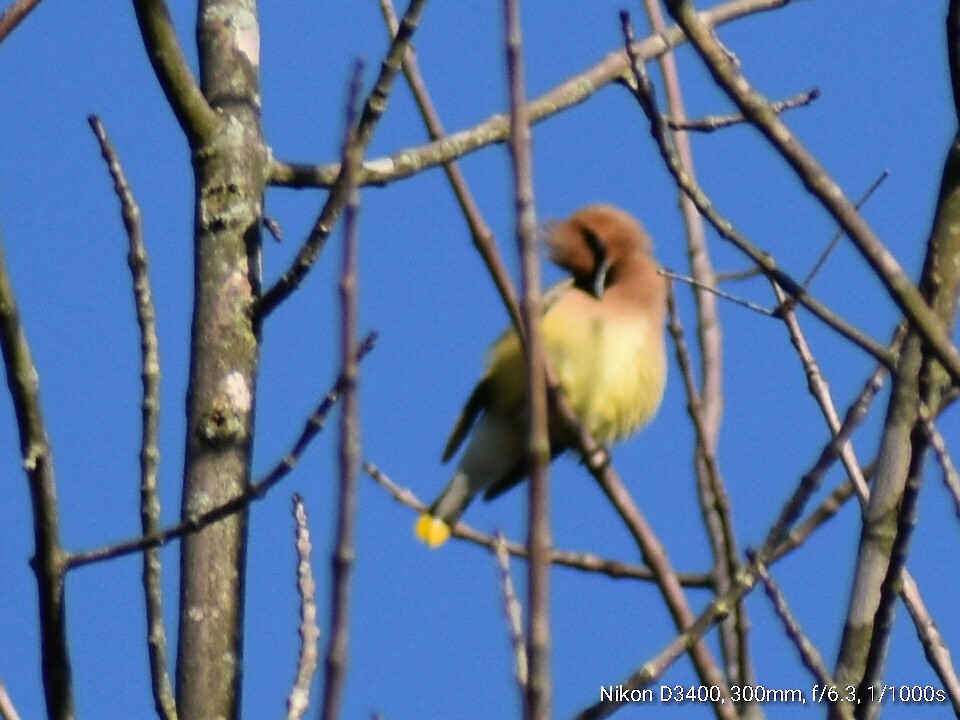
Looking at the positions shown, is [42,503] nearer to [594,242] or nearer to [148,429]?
[148,429]

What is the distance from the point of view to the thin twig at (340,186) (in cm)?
286

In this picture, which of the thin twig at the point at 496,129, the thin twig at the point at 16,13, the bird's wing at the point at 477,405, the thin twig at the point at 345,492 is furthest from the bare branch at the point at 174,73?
the bird's wing at the point at 477,405

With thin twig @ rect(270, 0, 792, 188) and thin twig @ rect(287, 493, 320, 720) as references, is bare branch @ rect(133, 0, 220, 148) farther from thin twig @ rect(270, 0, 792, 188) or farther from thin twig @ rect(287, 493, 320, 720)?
thin twig @ rect(287, 493, 320, 720)

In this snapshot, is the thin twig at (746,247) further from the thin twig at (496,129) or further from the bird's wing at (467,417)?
the bird's wing at (467,417)

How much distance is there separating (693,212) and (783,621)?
1586mm

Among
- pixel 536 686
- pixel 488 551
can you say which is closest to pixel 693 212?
pixel 488 551

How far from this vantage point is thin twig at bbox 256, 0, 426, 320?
2.86 metres

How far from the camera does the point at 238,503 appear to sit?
247 centimetres

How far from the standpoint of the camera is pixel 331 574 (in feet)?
5.56

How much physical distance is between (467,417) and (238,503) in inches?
121

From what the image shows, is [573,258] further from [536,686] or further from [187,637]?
[536,686]

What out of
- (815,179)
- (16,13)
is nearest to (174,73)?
(16,13)

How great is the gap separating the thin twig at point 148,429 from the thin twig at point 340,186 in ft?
1.12

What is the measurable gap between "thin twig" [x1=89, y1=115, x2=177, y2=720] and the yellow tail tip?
264 cm
